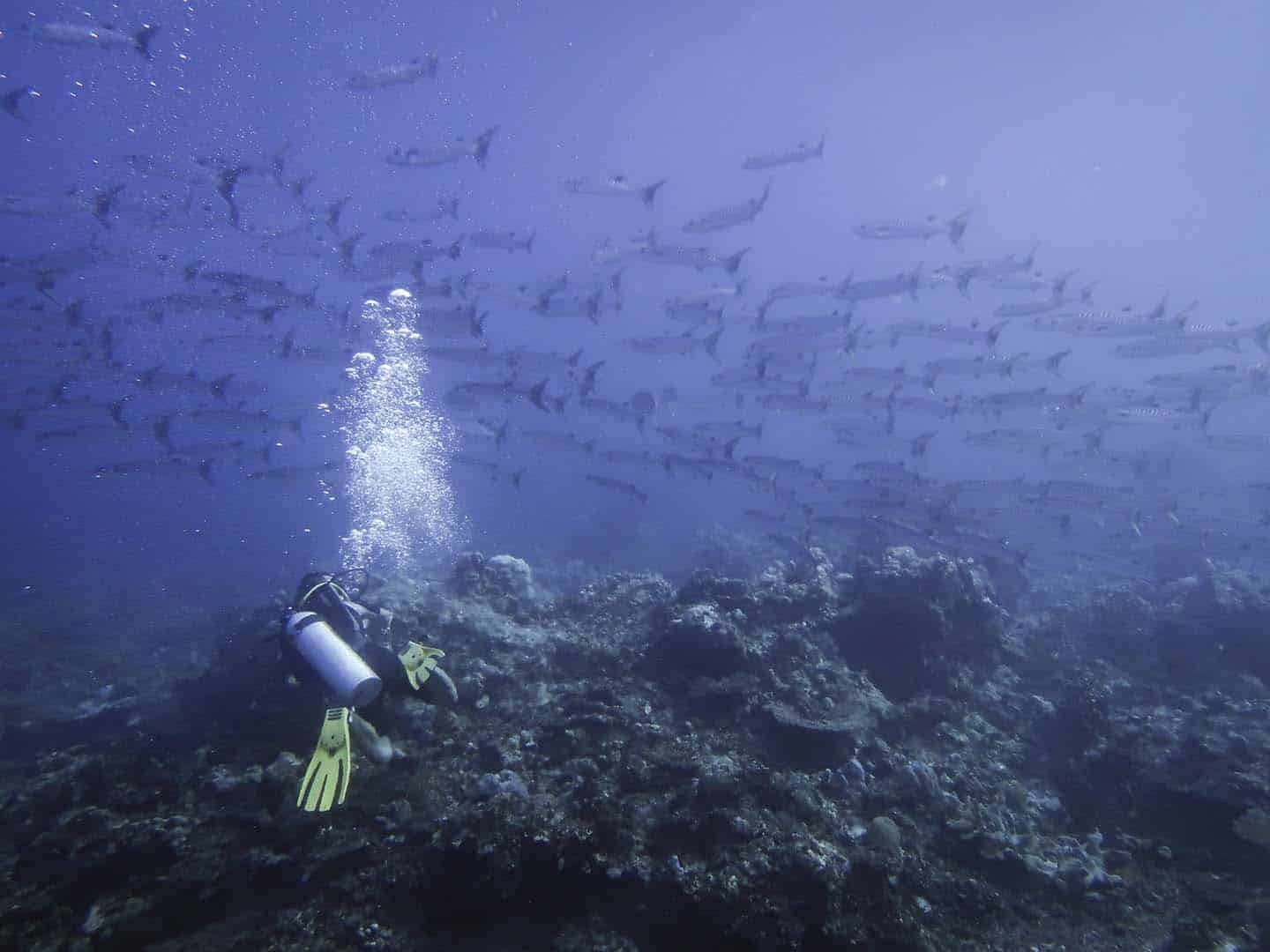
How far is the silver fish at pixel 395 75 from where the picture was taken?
49.3 feet

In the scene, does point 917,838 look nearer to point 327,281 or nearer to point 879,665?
point 879,665

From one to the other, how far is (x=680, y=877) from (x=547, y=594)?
1365 cm

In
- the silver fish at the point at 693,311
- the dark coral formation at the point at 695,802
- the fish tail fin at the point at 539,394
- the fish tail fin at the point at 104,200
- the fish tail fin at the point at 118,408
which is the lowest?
the fish tail fin at the point at 118,408

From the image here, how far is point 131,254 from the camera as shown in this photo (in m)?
24.2

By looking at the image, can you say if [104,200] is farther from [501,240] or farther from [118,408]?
[501,240]

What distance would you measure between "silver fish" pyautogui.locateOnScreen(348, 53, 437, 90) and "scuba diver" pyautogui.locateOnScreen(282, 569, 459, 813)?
14349 mm

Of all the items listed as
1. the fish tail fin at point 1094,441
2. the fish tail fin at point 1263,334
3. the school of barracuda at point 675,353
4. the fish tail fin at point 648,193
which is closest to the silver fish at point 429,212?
the school of barracuda at point 675,353

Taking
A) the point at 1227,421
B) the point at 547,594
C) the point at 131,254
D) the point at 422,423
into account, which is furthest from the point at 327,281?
the point at 1227,421

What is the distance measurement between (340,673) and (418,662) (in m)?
0.92

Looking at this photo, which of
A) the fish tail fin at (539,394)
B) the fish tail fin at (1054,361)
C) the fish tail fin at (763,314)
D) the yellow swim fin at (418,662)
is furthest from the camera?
the fish tail fin at (1054,361)

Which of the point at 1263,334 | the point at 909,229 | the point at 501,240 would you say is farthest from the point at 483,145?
the point at 1263,334

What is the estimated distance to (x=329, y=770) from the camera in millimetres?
4422

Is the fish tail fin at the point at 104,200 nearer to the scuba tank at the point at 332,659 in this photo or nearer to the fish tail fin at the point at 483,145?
the fish tail fin at the point at 483,145

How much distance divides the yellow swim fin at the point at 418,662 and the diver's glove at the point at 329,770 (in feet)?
3.60
